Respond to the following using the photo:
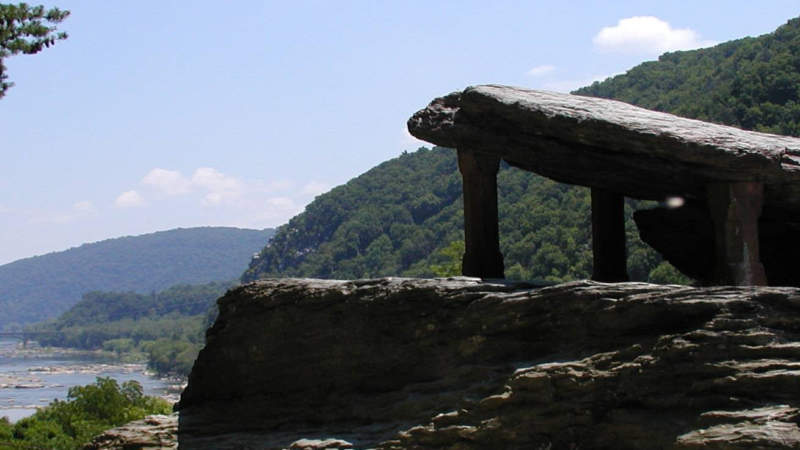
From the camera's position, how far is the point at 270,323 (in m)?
15.5

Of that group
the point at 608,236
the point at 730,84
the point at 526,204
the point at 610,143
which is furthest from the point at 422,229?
the point at 610,143

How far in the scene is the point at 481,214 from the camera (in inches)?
606

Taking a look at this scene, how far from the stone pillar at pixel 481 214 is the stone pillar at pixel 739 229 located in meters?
3.39

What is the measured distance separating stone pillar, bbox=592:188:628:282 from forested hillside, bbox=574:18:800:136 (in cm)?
5406

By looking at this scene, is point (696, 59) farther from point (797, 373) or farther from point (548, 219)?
point (797, 373)

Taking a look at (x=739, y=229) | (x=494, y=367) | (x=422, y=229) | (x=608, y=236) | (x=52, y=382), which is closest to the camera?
(x=494, y=367)

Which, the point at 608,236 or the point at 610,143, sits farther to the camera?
the point at 608,236

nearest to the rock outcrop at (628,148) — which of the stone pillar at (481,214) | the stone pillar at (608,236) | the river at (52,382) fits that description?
the stone pillar at (481,214)

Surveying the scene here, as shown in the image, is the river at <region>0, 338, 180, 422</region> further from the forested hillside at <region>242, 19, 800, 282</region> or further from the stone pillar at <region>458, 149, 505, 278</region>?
the stone pillar at <region>458, 149, 505, 278</region>

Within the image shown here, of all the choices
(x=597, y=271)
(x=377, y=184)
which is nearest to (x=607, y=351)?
(x=597, y=271)

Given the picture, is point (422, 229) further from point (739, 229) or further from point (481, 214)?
point (739, 229)

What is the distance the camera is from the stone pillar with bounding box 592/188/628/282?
1670 cm

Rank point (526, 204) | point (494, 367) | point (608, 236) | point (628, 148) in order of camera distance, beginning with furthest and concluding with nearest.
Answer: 1. point (526, 204)
2. point (608, 236)
3. point (628, 148)
4. point (494, 367)

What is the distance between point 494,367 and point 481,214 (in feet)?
11.0
